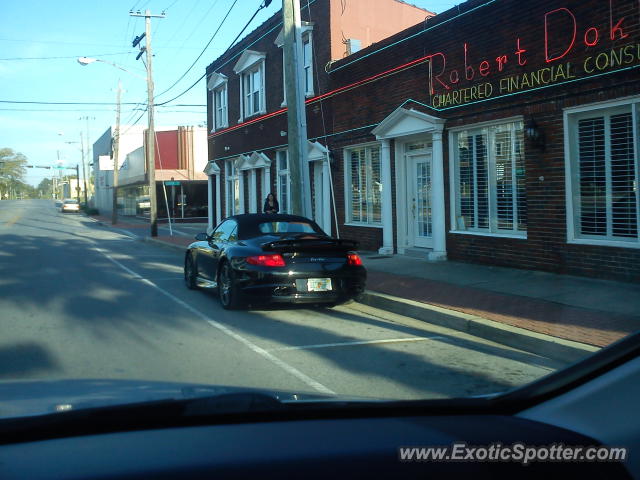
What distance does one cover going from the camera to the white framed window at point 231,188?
87.8 ft

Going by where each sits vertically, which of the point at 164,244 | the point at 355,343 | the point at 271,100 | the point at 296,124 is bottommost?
the point at 355,343

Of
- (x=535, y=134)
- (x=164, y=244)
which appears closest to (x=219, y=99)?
(x=164, y=244)

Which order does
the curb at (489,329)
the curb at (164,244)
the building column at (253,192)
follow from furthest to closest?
the building column at (253,192)
the curb at (164,244)
the curb at (489,329)

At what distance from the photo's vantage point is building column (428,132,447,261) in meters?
14.0

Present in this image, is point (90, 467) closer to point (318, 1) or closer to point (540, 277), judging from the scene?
point (540, 277)

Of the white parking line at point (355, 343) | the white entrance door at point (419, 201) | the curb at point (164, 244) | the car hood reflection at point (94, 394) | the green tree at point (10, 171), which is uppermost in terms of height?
the green tree at point (10, 171)

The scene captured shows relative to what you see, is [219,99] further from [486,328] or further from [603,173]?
[486,328]

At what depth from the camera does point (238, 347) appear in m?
7.44

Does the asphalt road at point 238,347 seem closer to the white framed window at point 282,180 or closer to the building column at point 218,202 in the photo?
the white framed window at point 282,180

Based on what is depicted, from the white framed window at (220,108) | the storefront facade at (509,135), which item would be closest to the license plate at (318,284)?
the storefront facade at (509,135)

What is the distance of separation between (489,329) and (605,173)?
13.8ft

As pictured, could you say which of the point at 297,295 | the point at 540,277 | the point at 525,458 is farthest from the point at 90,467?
the point at 540,277

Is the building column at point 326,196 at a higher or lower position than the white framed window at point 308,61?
lower

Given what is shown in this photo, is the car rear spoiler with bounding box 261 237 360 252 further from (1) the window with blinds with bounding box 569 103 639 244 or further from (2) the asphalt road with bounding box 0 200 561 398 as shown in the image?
(1) the window with blinds with bounding box 569 103 639 244
